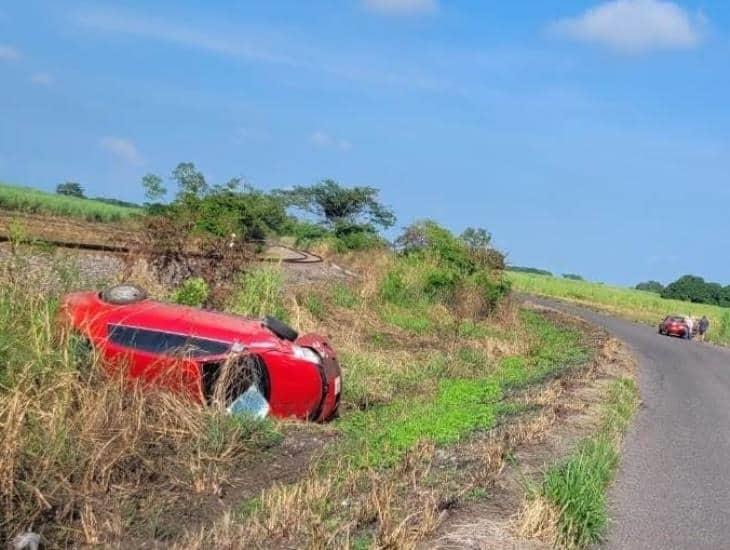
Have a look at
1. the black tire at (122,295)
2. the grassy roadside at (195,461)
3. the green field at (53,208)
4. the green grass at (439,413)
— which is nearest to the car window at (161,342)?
the black tire at (122,295)

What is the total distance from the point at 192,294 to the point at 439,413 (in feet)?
18.7

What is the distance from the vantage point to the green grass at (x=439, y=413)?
989 cm

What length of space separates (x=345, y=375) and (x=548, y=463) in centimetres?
615

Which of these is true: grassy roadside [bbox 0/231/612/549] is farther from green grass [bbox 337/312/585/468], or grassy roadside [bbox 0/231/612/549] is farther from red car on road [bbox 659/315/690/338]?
red car on road [bbox 659/315/690/338]

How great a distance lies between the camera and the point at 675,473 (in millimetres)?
9414

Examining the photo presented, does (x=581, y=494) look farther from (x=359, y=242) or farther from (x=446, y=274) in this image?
(x=359, y=242)

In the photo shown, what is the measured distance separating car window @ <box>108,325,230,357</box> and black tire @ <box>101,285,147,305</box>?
633 millimetres

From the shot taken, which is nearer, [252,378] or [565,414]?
[252,378]

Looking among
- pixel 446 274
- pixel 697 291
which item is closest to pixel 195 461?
pixel 446 274

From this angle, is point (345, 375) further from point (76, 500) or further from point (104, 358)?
point (76, 500)

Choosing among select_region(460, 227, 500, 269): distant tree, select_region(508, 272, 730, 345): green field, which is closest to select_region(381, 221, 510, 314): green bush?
select_region(460, 227, 500, 269): distant tree

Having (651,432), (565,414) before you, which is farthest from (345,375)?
(651,432)

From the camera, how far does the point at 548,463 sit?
869cm

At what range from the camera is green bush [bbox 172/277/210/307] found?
631 inches
